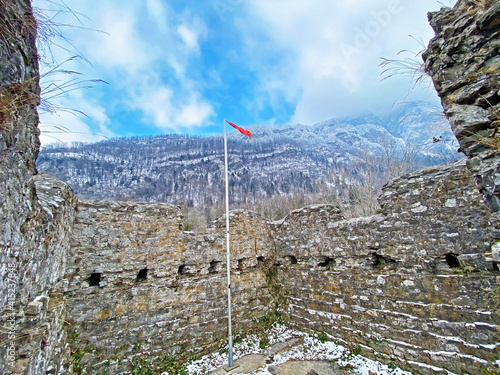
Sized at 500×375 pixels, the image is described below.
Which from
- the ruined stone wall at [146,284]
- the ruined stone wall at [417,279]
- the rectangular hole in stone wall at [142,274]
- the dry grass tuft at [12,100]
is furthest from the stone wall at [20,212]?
the ruined stone wall at [417,279]

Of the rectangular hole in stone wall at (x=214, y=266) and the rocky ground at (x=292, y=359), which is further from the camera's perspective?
the rectangular hole in stone wall at (x=214, y=266)

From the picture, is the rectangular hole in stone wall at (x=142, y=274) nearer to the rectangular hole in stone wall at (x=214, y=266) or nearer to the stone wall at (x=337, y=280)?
the stone wall at (x=337, y=280)

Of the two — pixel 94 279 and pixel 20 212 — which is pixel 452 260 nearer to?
pixel 20 212

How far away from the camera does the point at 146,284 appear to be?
20.2 ft

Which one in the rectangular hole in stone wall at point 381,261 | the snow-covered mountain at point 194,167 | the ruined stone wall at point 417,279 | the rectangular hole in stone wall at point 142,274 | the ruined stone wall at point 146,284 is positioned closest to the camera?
the ruined stone wall at point 417,279

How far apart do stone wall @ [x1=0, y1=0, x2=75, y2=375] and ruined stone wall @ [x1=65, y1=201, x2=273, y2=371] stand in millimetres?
1872

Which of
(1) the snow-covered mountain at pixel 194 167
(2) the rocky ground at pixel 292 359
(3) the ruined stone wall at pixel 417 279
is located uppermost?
(1) the snow-covered mountain at pixel 194 167

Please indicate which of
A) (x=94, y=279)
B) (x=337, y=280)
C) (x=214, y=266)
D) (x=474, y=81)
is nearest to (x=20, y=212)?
(x=94, y=279)

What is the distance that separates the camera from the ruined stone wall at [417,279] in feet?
15.5

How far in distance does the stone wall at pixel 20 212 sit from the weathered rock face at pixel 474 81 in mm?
4535

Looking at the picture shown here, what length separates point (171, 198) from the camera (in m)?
91.9

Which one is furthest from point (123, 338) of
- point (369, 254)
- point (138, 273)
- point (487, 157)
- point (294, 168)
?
point (294, 168)

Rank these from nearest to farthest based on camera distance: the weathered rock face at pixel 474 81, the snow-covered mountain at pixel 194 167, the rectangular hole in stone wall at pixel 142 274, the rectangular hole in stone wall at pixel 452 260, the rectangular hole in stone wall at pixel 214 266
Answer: the weathered rock face at pixel 474 81, the rectangular hole in stone wall at pixel 452 260, the rectangular hole in stone wall at pixel 142 274, the rectangular hole in stone wall at pixel 214 266, the snow-covered mountain at pixel 194 167

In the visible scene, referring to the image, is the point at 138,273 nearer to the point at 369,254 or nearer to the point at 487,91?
the point at 369,254
